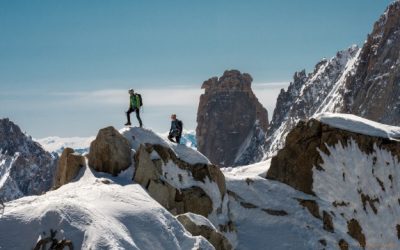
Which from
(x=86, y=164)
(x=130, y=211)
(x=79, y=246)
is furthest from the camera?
(x=86, y=164)

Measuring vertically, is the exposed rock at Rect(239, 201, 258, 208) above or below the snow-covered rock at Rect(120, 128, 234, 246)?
below

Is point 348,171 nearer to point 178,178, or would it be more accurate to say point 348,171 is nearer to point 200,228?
point 178,178

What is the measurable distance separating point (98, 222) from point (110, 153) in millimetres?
13289

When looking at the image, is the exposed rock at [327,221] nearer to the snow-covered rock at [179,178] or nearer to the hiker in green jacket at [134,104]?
the snow-covered rock at [179,178]

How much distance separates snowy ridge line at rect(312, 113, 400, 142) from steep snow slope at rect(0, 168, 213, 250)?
2383 cm

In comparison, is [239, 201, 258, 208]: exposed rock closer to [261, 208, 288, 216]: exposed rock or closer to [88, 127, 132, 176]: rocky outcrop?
[261, 208, 288, 216]: exposed rock

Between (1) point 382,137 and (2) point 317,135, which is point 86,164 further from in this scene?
(1) point 382,137

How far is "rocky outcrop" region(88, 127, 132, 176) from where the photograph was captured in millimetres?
36500

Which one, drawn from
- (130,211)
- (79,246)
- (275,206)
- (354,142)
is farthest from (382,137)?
(79,246)

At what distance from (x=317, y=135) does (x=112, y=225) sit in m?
28.7

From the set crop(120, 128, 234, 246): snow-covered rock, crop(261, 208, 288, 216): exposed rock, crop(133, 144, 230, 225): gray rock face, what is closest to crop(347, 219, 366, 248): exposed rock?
crop(261, 208, 288, 216): exposed rock

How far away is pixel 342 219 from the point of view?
45906 mm

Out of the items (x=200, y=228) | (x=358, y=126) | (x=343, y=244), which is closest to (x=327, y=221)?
(x=343, y=244)

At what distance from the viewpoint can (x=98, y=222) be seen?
23.6m
